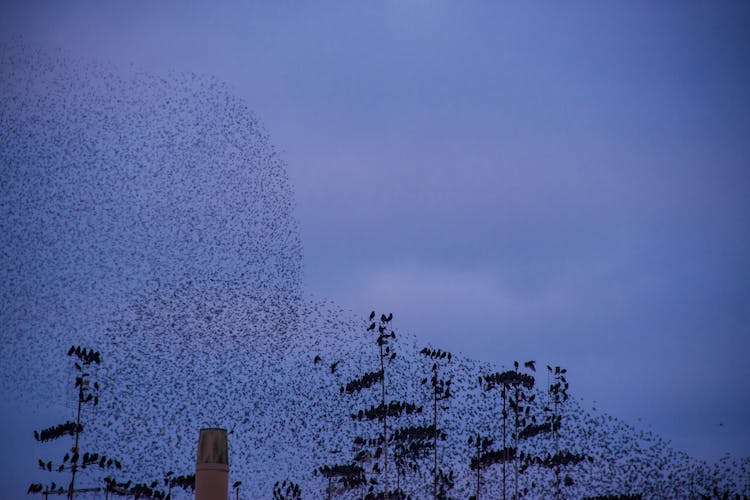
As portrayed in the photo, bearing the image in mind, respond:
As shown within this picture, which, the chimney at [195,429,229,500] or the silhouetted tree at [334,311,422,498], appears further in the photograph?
the silhouetted tree at [334,311,422,498]

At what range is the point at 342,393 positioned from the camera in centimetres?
15588

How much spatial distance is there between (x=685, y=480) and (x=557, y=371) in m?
57.0

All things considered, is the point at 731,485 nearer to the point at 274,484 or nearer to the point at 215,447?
the point at 274,484

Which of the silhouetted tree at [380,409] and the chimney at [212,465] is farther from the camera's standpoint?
the silhouetted tree at [380,409]

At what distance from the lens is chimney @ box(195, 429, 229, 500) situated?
42.1 feet

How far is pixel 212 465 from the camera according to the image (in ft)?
42.4

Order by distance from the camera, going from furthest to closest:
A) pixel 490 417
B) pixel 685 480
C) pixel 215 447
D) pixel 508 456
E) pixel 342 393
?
pixel 685 480 < pixel 490 417 < pixel 342 393 < pixel 508 456 < pixel 215 447

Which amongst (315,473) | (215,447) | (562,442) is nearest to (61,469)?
(215,447)

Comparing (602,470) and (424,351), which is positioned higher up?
(424,351)

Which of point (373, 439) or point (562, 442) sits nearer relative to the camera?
point (373, 439)

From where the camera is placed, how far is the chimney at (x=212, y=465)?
505 inches

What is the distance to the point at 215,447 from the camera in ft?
42.7

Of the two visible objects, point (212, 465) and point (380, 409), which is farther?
point (380, 409)

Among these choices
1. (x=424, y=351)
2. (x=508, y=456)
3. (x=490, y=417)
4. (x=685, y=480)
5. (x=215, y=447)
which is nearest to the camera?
(x=215, y=447)
